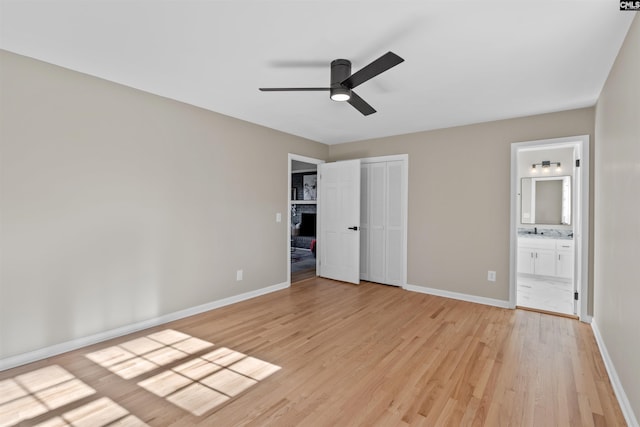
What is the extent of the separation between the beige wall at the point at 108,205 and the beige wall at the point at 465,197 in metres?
2.44

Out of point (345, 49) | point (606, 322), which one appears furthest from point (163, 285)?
point (606, 322)

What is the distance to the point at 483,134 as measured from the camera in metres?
4.07

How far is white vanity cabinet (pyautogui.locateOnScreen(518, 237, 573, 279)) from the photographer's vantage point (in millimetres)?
5195

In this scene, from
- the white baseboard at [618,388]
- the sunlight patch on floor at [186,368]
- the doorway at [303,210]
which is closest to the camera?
the white baseboard at [618,388]

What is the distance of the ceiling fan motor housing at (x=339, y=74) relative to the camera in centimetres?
237

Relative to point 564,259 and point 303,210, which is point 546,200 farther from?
point 303,210

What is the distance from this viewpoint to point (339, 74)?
2.38 meters

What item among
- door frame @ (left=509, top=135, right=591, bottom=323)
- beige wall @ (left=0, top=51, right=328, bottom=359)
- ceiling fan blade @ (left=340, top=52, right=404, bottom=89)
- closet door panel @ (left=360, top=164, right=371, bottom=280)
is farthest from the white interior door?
ceiling fan blade @ (left=340, top=52, right=404, bottom=89)

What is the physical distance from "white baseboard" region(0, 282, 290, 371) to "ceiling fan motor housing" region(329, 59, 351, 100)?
9.33 ft

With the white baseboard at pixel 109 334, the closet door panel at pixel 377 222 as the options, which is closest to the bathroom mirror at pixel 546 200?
the closet door panel at pixel 377 222

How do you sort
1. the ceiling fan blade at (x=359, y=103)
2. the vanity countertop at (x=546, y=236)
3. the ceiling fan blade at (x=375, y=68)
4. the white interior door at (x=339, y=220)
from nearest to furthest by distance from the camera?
1. the ceiling fan blade at (x=375, y=68)
2. the ceiling fan blade at (x=359, y=103)
3. the white interior door at (x=339, y=220)
4. the vanity countertop at (x=546, y=236)

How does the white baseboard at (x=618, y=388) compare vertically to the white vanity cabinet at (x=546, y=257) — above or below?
below

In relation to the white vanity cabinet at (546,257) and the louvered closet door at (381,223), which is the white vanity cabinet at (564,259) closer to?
the white vanity cabinet at (546,257)

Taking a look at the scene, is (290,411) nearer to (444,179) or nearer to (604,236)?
(604,236)
